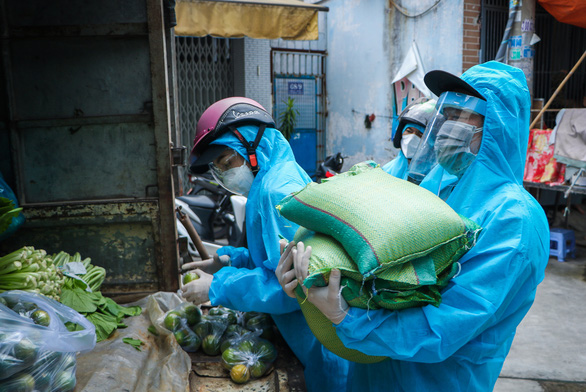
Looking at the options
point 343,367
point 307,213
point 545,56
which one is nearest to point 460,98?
point 307,213

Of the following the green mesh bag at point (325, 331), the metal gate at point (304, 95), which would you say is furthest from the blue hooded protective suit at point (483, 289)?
the metal gate at point (304, 95)

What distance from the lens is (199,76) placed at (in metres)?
8.27

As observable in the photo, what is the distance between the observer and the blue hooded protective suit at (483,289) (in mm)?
1344

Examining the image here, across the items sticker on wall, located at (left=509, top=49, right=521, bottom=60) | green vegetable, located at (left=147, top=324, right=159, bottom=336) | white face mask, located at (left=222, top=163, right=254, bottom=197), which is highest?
sticker on wall, located at (left=509, top=49, right=521, bottom=60)

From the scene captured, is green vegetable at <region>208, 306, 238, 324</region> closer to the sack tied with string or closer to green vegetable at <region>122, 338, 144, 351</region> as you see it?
green vegetable at <region>122, 338, 144, 351</region>

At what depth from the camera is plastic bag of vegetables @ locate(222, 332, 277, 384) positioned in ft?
5.90

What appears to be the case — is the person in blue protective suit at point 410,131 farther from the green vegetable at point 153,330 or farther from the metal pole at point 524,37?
the metal pole at point 524,37

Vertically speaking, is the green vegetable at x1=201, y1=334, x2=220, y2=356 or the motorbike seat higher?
the green vegetable at x1=201, y1=334, x2=220, y2=356

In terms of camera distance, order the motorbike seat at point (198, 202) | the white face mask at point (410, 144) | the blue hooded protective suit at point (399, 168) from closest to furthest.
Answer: the blue hooded protective suit at point (399, 168)
the white face mask at point (410, 144)
the motorbike seat at point (198, 202)

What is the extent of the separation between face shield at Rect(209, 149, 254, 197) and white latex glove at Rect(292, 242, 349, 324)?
34.8 inches

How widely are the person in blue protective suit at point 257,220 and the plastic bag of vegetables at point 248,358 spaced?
0.43ft

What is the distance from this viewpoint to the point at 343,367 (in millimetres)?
2037

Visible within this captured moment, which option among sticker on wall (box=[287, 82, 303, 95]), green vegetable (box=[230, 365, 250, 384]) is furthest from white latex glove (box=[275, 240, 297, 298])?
sticker on wall (box=[287, 82, 303, 95])

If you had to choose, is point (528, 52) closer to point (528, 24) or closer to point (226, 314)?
point (528, 24)
